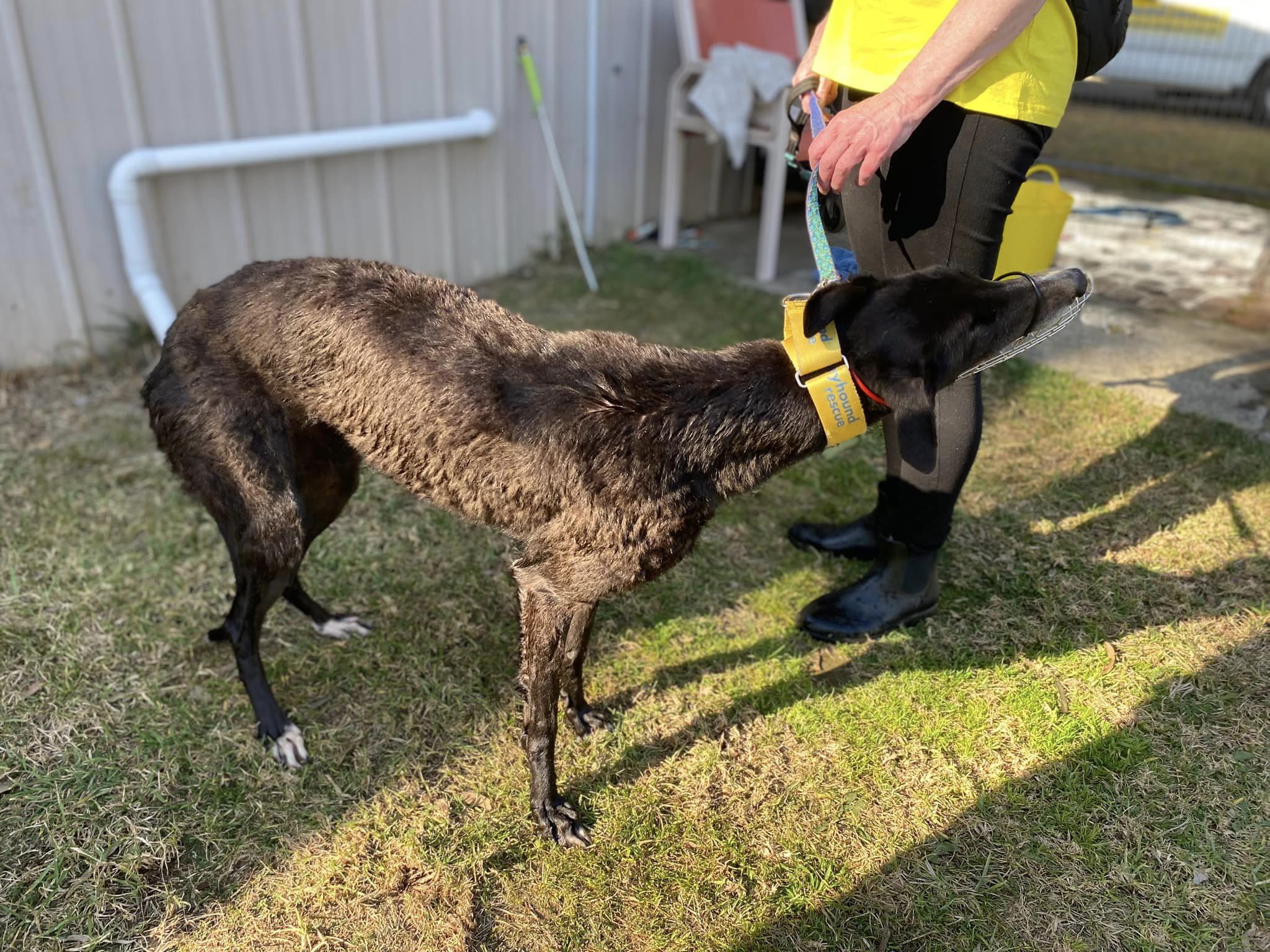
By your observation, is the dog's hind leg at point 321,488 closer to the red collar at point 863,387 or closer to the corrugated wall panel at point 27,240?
the red collar at point 863,387

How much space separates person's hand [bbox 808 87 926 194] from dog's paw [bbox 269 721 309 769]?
82.6 inches

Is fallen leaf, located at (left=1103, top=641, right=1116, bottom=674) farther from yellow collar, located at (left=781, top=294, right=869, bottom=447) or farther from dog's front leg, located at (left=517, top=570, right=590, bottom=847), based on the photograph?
dog's front leg, located at (left=517, top=570, right=590, bottom=847)

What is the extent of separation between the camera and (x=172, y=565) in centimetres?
319

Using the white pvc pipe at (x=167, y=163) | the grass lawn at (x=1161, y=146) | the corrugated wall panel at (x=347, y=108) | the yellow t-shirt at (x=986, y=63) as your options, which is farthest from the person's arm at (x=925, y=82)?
the grass lawn at (x=1161, y=146)

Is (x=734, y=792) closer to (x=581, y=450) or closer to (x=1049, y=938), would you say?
(x=1049, y=938)

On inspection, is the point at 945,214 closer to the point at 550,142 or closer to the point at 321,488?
the point at 321,488

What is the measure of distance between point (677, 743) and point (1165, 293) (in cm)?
520

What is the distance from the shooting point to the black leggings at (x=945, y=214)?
2.22 metres

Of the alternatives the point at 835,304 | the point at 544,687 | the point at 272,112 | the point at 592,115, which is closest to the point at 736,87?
the point at 592,115

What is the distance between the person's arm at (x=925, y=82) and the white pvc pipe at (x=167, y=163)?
3277 mm

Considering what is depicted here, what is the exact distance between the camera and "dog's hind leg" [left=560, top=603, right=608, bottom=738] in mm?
2188

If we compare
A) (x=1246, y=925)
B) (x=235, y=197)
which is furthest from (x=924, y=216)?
(x=235, y=197)

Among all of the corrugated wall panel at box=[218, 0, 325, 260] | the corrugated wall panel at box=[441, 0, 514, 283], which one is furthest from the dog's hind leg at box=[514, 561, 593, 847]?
the corrugated wall panel at box=[441, 0, 514, 283]

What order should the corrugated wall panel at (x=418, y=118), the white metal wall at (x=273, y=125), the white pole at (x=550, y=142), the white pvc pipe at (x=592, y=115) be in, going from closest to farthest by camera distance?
the white metal wall at (x=273, y=125) → the corrugated wall panel at (x=418, y=118) → the white pole at (x=550, y=142) → the white pvc pipe at (x=592, y=115)
